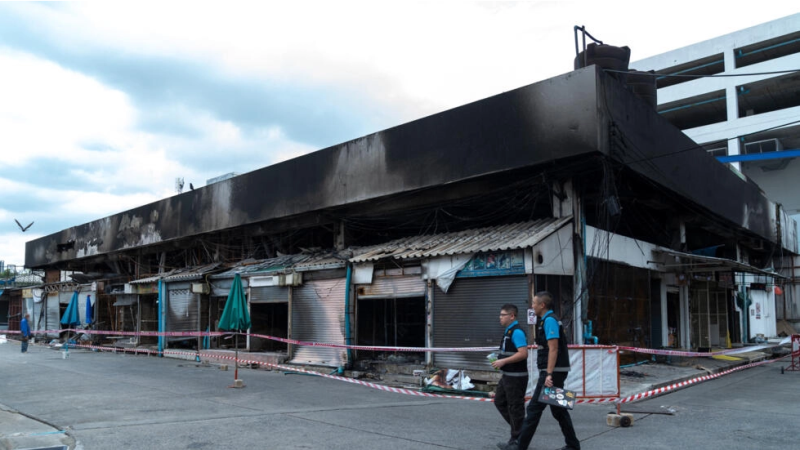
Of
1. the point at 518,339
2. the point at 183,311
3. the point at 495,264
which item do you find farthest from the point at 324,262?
the point at 518,339

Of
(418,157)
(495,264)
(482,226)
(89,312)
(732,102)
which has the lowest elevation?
(89,312)

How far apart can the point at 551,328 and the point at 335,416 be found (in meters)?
4.19

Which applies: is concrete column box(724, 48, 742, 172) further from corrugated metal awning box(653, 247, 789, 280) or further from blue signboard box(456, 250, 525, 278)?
blue signboard box(456, 250, 525, 278)

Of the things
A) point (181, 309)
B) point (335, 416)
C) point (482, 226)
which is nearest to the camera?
point (335, 416)

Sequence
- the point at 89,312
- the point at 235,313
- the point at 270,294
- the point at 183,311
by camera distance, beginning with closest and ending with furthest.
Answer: the point at 235,313 → the point at 270,294 → the point at 183,311 → the point at 89,312

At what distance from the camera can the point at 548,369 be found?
627 cm

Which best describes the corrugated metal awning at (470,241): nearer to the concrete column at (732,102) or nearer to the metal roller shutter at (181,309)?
the metal roller shutter at (181,309)

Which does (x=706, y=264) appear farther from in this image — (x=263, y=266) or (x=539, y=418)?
(x=263, y=266)

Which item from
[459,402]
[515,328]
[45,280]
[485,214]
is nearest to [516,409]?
[515,328]

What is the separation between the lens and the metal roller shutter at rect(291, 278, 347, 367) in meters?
16.3

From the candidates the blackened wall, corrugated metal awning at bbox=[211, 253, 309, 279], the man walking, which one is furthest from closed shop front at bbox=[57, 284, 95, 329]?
the man walking

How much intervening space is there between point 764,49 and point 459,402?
47551 mm

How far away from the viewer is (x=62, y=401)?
10.6m

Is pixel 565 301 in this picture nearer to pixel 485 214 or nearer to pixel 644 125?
pixel 485 214
